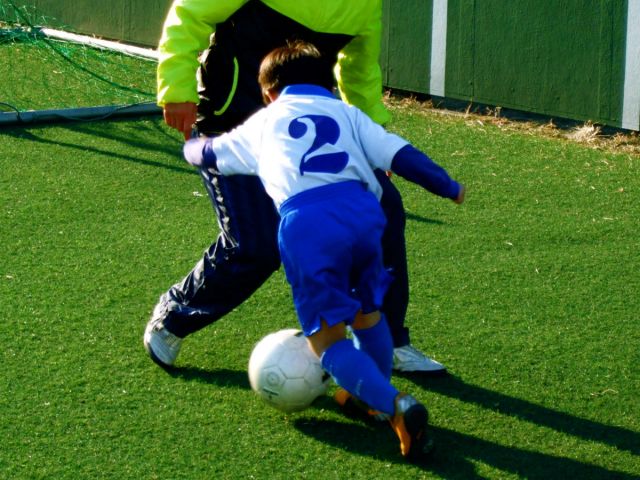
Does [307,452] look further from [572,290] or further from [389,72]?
[389,72]

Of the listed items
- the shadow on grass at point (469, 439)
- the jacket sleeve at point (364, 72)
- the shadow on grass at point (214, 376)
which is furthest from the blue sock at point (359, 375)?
the jacket sleeve at point (364, 72)

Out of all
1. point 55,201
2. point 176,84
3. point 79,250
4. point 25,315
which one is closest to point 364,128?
point 176,84

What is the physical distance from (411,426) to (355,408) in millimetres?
524

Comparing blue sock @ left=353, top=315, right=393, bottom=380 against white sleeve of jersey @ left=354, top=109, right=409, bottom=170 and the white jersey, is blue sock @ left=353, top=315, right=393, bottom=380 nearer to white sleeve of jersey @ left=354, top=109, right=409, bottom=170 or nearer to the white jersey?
the white jersey

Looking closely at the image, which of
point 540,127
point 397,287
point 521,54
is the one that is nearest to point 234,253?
point 397,287

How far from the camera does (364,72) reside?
179 inches

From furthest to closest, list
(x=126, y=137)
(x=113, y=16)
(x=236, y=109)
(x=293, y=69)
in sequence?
1. (x=113, y=16)
2. (x=126, y=137)
3. (x=236, y=109)
4. (x=293, y=69)

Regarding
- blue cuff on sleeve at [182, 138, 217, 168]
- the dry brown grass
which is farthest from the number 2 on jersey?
the dry brown grass

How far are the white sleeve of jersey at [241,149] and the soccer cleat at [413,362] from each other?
1.06 m

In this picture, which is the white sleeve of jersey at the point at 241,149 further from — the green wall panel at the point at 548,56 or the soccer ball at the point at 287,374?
the green wall panel at the point at 548,56

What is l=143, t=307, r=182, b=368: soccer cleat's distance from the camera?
14.6 feet

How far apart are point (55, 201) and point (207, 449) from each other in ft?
10.1

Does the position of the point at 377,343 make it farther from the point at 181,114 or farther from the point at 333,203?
the point at 181,114

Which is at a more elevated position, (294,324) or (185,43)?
(185,43)
